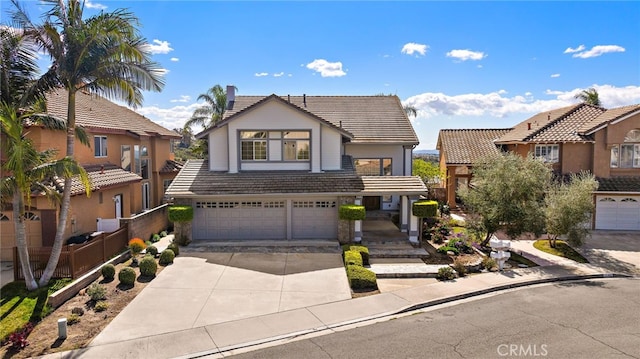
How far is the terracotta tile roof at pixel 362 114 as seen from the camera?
24.8m

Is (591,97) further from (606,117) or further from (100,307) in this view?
(100,307)

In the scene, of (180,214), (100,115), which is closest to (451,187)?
(180,214)

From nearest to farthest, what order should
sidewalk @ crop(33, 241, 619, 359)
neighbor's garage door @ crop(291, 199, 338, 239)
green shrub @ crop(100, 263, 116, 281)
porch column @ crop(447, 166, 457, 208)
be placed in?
sidewalk @ crop(33, 241, 619, 359) < green shrub @ crop(100, 263, 116, 281) < neighbor's garage door @ crop(291, 199, 338, 239) < porch column @ crop(447, 166, 457, 208)

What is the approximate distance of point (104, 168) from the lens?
20781 mm

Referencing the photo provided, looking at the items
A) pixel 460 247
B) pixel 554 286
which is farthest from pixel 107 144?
pixel 554 286

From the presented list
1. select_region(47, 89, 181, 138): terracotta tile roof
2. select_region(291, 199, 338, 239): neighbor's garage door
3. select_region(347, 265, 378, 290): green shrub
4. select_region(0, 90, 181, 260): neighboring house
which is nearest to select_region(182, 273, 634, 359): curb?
select_region(347, 265, 378, 290): green shrub

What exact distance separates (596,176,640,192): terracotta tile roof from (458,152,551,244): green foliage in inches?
A: 310

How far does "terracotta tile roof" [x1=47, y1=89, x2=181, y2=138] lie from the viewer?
60.8 ft

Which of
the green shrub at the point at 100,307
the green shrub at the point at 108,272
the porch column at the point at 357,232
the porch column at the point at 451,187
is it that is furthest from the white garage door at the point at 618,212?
the green shrub at the point at 100,307

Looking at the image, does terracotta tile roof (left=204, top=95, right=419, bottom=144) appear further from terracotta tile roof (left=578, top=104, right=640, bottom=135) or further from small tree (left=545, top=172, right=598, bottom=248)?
terracotta tile roof (left=578, top=104, right=640, bottom=135)

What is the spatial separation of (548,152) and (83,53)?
979 inches

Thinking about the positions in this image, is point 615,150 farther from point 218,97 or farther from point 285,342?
point 218,97

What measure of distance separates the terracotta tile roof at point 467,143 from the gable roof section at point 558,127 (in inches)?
49.1

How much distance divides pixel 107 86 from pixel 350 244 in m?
11.6
